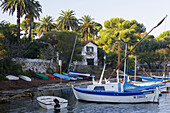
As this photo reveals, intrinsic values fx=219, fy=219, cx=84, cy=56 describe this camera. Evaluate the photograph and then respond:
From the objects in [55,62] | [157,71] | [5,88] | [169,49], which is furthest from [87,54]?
[5,88]

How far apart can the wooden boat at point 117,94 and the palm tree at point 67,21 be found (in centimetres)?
5020

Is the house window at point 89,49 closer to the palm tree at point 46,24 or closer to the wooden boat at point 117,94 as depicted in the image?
the palm tree at point 46,24

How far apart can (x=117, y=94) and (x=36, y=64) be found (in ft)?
89.2

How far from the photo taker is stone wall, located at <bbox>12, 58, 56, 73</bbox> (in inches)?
1821

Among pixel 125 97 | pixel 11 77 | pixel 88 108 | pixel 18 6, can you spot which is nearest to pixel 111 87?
pixel 125 97

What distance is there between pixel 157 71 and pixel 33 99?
54438 mm

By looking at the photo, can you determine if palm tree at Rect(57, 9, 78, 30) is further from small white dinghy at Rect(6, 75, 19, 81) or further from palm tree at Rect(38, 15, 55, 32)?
small white dinghy at Rect(6, 75, 19, 81)

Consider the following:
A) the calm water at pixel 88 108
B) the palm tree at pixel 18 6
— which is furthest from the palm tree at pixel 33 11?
the calm water at pixel 88 108

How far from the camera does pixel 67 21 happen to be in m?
75.4

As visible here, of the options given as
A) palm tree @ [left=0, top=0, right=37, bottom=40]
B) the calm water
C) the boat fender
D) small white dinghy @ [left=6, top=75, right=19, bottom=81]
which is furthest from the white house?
the boat fender

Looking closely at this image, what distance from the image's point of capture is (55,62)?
54844mm

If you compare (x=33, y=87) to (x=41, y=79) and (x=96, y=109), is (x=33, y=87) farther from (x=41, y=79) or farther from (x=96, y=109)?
(x=96, y=109)

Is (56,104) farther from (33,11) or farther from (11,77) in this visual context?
(33,11)

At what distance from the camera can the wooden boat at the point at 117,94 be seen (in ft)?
86.9
